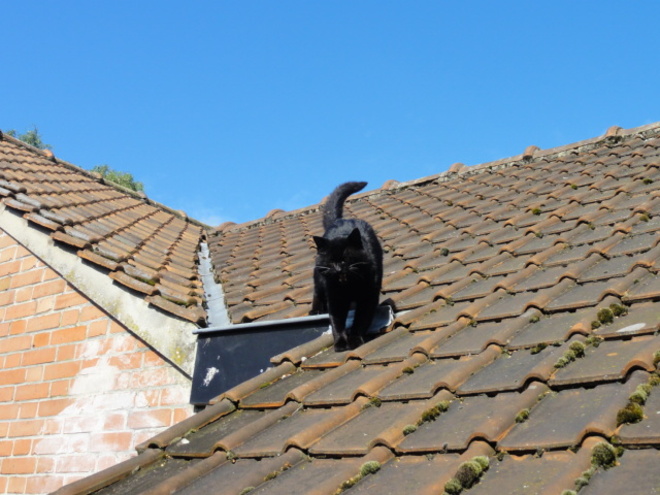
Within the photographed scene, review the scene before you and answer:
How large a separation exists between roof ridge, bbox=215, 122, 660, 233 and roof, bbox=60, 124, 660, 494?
1.93m

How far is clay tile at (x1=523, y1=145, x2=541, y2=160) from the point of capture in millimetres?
7510

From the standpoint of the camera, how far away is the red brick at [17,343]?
4891 millimetres

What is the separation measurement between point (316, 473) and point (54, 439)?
2.94m

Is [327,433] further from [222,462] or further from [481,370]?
[481,370]

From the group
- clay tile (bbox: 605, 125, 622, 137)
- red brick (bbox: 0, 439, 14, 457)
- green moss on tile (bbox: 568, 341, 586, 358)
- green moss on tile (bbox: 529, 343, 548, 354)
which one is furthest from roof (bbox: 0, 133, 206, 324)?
clay tile (bbox: 605, 125, 622, 137)

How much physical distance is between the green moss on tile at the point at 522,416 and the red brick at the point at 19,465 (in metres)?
3.71

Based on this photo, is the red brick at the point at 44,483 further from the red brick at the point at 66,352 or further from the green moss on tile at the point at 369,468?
the green moss on tile at the point at 369,468

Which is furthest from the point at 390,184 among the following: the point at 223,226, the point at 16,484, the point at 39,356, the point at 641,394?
the point at 641,394

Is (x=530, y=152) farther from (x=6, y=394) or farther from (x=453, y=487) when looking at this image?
(x=453, y=487)

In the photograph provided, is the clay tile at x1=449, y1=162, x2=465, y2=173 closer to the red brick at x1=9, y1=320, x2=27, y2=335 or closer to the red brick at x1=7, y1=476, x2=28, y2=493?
the red brick at x1=9, y1=320, x2=27, y2=335

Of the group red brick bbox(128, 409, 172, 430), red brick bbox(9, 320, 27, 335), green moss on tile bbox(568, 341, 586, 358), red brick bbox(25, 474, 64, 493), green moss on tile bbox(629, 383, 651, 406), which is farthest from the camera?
red brick bbox(9, 320, 27, 335)

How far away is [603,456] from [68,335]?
398 centimetres

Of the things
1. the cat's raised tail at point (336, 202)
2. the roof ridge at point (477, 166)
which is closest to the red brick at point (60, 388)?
the cat's raised tail at point (336, 202)

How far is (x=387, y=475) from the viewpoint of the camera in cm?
205
